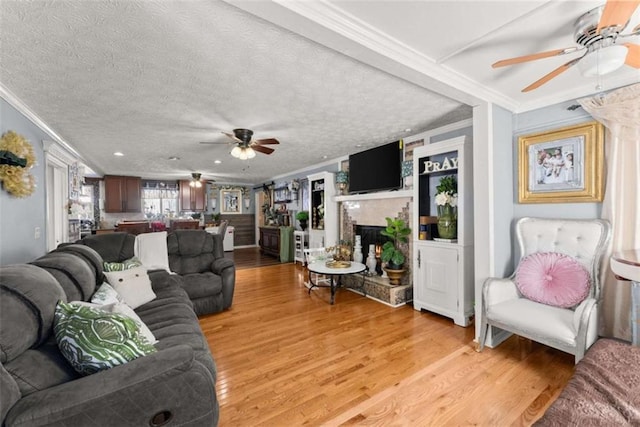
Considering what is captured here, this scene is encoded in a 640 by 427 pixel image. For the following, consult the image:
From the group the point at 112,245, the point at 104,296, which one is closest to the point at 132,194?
the point at 112,245

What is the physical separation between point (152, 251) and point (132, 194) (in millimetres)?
5154

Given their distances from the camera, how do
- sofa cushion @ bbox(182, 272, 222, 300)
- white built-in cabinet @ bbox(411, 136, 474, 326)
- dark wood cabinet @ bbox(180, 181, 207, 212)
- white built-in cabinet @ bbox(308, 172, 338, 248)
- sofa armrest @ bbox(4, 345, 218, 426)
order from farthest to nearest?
dark wood cabinet @ bbox(180, 181, 207, 212)
white built-in cabinet @ bbox(308, 172, 338, 248)
sofa cushion @ bbox(182, 272, 222, 300)
white built-in cabinet @ bbox(411, 136, 474, 326)
sofa armrest @ bbox(4, 345, 218, 426)

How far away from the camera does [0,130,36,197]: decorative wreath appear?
2.21m

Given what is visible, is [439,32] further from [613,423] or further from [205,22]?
[613,423]

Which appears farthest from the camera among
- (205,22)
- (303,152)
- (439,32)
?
(303,152)

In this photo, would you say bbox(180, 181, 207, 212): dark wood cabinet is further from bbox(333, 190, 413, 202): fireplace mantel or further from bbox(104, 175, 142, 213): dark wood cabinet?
bbox(333, 190, 413, 202): fireplace mantel

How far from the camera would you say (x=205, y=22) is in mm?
1486

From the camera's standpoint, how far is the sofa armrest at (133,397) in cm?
96

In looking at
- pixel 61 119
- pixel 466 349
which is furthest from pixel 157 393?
pixel 61 119

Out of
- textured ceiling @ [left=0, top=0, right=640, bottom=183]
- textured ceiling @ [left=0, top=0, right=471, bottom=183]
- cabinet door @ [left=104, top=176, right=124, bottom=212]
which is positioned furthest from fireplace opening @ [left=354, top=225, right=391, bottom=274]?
cabinet door @ [left=104, top=176, right=124, bottom=212]

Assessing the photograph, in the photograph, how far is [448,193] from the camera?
3133mm

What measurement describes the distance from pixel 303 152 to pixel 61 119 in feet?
10.4

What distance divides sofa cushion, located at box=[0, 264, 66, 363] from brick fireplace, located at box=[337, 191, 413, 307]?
3207mm

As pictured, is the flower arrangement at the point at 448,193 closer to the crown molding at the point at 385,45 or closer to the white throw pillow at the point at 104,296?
the crown molding at the point at 385,45
